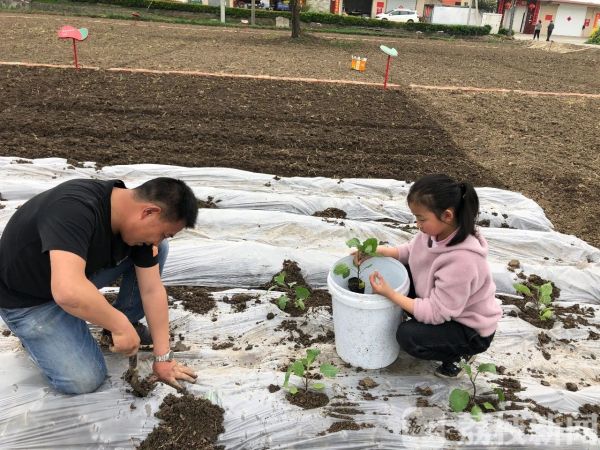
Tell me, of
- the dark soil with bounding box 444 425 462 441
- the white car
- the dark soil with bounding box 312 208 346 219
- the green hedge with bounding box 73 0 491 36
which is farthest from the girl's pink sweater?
the white car

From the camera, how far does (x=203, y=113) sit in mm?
5578

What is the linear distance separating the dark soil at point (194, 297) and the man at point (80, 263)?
19.0 inches

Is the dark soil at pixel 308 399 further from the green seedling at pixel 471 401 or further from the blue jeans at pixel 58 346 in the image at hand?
the blue jeans at pixel 58 346

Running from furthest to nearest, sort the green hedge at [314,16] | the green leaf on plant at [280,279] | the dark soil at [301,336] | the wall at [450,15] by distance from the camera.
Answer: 1. the wall at [450,15]
2. the green hedge at [314,16]
3. the green leaf on plant at [280,279]
4. the dark soil at [301,336]

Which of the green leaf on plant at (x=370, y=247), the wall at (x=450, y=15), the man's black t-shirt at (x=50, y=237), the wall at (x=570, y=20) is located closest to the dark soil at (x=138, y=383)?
the man's black t-shirt at (x=50, y=237)

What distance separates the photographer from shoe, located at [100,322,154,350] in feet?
6.64

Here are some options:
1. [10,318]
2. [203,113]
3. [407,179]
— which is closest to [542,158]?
[407,179]

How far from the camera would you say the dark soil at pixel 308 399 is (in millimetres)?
1758

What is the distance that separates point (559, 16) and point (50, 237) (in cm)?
4184

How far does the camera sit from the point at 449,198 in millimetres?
1688

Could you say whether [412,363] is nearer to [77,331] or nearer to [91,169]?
[77,331]

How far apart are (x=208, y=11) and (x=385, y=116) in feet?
63.9

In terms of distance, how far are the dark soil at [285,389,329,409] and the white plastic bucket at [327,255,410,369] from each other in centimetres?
24

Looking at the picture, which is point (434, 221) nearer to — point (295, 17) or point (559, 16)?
point (295, 17)
